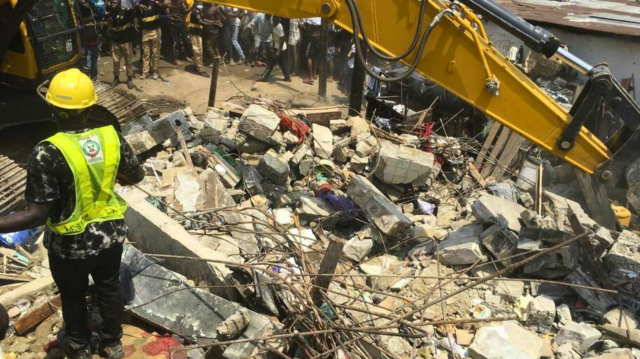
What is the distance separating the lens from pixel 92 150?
2.98 m

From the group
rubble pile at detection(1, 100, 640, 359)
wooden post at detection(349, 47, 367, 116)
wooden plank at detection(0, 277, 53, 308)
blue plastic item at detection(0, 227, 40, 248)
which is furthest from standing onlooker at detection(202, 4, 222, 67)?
wooden plank at detection(0, 277, 53, 308)

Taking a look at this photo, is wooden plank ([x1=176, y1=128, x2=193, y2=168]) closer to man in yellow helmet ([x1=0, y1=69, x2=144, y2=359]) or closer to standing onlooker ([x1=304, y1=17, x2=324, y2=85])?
man in yellow helmet ([x1=0, y1=69, x2=144, y2=359])

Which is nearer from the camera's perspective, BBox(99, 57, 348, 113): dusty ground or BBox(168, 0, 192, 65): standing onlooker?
BBox(99, 57, 348, 113): dusty ground

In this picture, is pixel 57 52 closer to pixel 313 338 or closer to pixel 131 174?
pixel 131 174

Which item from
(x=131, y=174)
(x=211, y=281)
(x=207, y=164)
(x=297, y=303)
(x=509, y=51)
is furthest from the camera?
(x=509, y=51)

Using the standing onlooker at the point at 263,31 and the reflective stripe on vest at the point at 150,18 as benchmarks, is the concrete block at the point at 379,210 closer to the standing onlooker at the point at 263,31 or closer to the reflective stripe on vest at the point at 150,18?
the reflective stripe on vest at the point at 150,18

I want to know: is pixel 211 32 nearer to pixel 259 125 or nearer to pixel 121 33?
pixel 121 33

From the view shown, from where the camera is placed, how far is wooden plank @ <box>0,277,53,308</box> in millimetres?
3933

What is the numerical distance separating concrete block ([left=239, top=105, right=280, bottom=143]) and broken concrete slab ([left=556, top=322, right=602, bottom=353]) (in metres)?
3.85

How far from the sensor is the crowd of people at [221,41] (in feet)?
35.1

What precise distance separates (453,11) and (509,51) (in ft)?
26.2

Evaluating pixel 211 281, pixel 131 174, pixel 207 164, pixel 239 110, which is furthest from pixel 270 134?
pixel 131 174

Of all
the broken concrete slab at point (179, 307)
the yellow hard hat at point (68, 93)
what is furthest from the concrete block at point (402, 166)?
the yellow hard hat at point (68, 93)

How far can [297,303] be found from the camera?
152 inches
